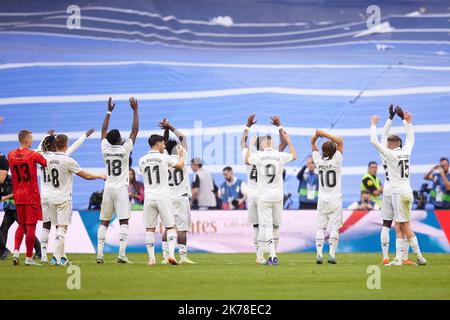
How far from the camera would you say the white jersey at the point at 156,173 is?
65.5 ft

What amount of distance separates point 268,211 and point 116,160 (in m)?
3.18

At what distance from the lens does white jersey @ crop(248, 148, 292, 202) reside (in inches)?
793

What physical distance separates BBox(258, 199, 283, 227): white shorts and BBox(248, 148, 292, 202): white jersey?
87 mm

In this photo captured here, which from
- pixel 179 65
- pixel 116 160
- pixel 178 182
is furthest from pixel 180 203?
pixel 179 65

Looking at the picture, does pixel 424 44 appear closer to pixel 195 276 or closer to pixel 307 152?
pixel 307 152

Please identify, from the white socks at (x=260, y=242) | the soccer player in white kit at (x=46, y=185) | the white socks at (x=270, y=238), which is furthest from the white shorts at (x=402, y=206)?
the soccer player in white kit at (x=46, y=185)

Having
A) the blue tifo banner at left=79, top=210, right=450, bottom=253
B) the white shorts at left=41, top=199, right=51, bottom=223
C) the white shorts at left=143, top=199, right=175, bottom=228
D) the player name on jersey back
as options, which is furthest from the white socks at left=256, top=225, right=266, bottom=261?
the blue tifo banner at left=79, top=210, right=450, bottom=253

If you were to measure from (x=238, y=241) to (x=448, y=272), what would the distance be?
10.2 meters

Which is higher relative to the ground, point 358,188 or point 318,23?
point 318,23

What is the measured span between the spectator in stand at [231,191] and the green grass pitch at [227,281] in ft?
26.0

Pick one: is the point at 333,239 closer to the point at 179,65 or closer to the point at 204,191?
the point at 204,191

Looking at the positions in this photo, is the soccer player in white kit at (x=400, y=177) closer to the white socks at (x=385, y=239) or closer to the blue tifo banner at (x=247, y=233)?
the white socks at (x=385, y=239)
